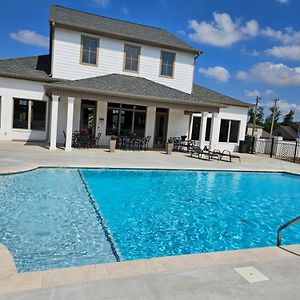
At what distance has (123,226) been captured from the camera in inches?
239

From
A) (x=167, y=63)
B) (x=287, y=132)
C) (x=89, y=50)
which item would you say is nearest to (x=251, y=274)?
(x=89, y=50)

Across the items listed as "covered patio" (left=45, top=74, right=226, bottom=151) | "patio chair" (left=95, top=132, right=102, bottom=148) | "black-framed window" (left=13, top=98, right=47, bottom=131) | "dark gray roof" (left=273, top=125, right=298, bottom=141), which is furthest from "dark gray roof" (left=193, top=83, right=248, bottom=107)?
"dark gray roof" (left=273, top=125, right=298, bottom=141)

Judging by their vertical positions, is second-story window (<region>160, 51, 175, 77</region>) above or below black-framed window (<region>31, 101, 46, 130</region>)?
above

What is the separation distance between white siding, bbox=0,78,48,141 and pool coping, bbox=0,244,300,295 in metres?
14.4

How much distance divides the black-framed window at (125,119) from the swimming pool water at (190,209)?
301 inches

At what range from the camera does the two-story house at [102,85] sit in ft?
52.4

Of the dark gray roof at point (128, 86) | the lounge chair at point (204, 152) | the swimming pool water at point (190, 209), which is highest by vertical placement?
the dark gray roof at point (128, 86)

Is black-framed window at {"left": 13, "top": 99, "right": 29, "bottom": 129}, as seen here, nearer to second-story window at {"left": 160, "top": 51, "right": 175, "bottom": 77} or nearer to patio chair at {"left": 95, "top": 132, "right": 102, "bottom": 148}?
patio chair at {"left": 95, "top": 132, "right": 102, "bottom": 148}

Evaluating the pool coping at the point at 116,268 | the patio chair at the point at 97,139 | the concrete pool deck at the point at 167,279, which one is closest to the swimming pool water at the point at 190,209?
the pool coping at the point at 116,268

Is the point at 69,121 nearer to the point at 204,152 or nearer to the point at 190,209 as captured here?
the point at 204,152

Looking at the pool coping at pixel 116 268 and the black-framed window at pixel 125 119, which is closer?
the pool coping at pixel 116 268

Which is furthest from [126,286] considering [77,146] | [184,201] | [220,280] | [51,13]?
[51,13]

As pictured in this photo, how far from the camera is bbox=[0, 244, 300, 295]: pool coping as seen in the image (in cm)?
309

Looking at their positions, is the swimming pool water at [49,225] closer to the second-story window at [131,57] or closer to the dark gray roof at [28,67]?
the dark gray roof at [28,67]
